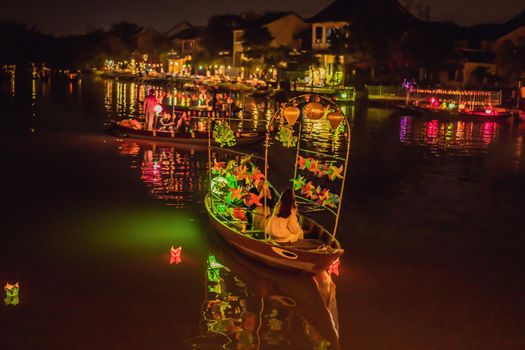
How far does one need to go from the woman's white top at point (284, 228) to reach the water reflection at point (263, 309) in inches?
21.7

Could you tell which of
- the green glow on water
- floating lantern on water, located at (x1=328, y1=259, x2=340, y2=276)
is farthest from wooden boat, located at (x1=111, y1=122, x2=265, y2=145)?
floating lantern on water, located at (x1=328, y1=259, x2=340, y2=276)

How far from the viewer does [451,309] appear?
8.73m

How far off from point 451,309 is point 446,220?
4.98m

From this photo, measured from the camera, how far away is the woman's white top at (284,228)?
9.38 m

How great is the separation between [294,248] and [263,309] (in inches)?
40.5

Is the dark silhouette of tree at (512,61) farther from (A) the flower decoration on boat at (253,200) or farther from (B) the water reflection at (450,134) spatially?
(A) the flower decoration on boat at (253,200)

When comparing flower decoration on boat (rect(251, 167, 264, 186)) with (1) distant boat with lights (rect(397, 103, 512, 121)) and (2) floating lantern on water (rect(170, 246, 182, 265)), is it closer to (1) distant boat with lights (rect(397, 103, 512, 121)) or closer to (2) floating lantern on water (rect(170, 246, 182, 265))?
(2) floating lantern on water (rect(170, 246, 182, 265))

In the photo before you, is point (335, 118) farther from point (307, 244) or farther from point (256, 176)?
point (307, 244)

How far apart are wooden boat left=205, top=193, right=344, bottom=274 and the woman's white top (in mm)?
102

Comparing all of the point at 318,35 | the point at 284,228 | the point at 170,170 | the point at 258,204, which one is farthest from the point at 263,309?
the point at 318,35

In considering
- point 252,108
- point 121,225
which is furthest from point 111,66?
point 121,225

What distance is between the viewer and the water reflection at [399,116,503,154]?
83.2ft

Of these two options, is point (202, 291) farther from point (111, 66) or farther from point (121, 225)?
point (111, 66)

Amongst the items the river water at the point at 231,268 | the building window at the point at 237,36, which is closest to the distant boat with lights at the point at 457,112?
the river water at the point at 231,268
